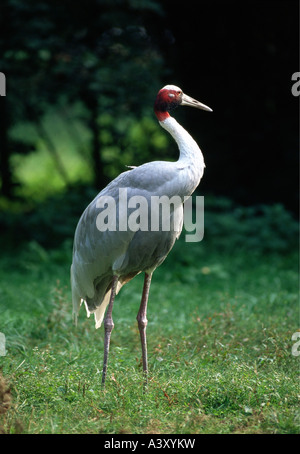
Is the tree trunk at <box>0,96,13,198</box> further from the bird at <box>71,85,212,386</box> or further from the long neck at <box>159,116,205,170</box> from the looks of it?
the long neck at <box>159,116,205,170</box>

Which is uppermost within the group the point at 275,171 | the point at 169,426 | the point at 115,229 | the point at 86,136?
Result: the point at 86,136

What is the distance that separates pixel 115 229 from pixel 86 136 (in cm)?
836

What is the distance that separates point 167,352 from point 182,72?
18.4ft

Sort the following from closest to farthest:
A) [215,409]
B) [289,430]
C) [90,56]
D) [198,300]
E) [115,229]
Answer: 1. [289,430]
2. [215,409]
3. [115,229]
4. [198,300]
5. [90,56]

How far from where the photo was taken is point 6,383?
3805mm

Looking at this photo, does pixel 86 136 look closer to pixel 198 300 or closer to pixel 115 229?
pixel 198 300

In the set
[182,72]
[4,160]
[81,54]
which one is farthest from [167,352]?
[4,160]

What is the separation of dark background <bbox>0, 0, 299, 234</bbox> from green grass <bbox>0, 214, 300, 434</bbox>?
196cm

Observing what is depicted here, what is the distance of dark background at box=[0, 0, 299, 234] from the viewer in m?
8.40

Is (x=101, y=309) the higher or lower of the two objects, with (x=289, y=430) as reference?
higher

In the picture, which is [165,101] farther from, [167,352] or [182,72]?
[182,72]

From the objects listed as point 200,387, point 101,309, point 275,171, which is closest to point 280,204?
point 275,171

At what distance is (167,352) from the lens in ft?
16.2

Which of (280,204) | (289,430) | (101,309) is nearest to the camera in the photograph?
(289,430)
